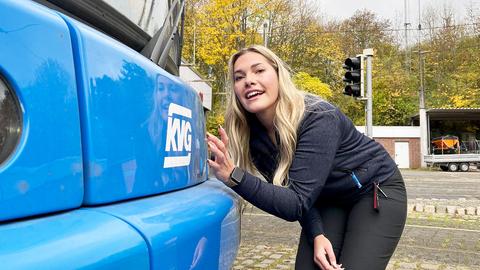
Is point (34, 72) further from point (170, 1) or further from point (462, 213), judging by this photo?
point (462, 213)

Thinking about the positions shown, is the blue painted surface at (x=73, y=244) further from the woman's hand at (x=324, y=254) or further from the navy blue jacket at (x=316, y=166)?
the woman's hand at (x=324, y=254)

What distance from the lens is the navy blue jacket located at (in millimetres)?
1965

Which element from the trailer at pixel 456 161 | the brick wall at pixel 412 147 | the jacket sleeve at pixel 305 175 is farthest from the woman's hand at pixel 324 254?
the brick wall at pixel 412 147

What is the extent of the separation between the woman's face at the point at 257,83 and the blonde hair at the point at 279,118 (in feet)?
0.10

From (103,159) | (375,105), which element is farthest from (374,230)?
(375,105)

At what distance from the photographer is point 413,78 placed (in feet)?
143

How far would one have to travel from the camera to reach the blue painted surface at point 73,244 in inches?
31.8

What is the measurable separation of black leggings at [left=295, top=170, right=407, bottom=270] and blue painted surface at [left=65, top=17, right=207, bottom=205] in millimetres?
1253

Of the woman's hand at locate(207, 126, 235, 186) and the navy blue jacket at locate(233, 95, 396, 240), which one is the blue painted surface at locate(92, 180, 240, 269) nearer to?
the woman's hand at locate(207, 126, 235, 186)

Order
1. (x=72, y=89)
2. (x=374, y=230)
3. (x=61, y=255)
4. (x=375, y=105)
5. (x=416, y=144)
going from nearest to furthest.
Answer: (x=61, y=255), (x=72, y=89), (x=374, y=230), (x=416, y=144), (x=375, y=105)

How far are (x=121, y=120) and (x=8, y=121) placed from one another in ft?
0.98

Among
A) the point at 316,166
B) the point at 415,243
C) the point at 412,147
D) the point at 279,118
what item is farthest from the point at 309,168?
the point at 412,147

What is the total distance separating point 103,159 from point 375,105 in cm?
4428

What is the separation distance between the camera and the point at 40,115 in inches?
37.6
